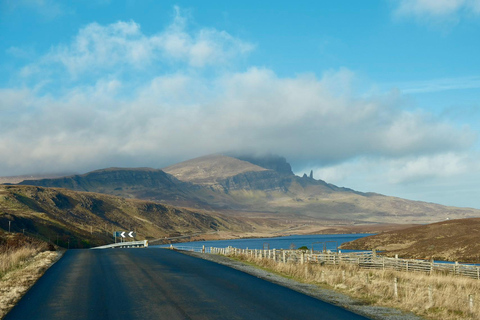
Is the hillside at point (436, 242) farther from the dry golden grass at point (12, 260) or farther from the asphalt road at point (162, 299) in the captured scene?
the dry golden grass at point (12, 260)

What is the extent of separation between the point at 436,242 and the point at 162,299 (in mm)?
68263

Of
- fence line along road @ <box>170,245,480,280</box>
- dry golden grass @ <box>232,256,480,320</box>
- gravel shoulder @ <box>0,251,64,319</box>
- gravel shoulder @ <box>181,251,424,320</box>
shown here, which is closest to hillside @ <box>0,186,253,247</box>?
fence line along road @ <box>170,245,480,280</box>

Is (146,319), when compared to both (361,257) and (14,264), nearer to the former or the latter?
(14,264)

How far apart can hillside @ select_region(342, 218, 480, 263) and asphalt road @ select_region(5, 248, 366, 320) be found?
167 feet

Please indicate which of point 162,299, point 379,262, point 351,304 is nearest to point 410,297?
point 351,304

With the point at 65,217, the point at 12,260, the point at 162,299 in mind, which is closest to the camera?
the point at 162,299

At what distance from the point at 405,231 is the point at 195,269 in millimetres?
71809

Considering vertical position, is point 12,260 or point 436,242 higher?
point 12,260

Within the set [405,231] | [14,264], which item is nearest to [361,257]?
[14,264]

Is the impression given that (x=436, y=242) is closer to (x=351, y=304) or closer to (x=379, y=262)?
(x=379, y=262)

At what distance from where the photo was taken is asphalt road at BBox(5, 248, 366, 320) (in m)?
14.0

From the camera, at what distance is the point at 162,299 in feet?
53.9

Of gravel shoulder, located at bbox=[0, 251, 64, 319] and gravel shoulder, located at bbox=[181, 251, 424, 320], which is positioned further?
gravel shoulder, located at bbox=[0, 251, 64, 319]

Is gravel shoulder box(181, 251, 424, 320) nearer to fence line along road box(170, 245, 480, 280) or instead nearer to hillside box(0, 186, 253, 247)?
fence line along road box(170, 245, 480, 280)
